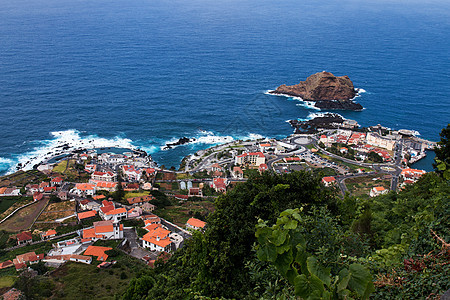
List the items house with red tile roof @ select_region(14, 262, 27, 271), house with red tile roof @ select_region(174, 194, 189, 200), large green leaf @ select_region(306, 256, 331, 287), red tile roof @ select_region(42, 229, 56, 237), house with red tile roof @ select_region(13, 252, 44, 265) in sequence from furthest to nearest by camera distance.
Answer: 1. house with red tile roof @ select_region(174, 194, 189, 200)
2. red tile roof @ select_region(42, 229, 56, 237)
3. house with red tile roof @ select_region(13, 252, 44, 265)
4. house with red tile roof @ select_region(14, 262, 27, 271)
5. large green leaf @ select_region(306, 256, 331, 287)

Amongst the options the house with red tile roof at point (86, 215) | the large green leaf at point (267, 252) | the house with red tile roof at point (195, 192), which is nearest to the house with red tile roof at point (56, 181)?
the house with red tile roof at point (86, 215)

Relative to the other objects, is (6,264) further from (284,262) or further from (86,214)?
(284,262)

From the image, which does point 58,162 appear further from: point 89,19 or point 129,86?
point 89,19

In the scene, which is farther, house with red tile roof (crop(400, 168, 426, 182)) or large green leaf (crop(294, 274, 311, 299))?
house with red tile roof (crop(400, 168, 426, 182))

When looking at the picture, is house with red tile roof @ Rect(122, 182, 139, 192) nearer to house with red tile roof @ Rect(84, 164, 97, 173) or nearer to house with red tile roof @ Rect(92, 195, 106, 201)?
house with red tile roof @ Rect(92, 195, 106, 201)

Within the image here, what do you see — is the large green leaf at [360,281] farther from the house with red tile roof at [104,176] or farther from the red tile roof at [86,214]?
the house with red tile roof at [104,176]

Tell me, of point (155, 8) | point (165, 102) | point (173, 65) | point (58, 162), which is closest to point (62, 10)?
point (155, 8)

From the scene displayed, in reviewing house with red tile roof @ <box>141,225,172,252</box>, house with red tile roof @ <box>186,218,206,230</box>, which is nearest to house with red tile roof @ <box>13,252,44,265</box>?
house with red tile roof @ <box>141,225,172,252</box>
